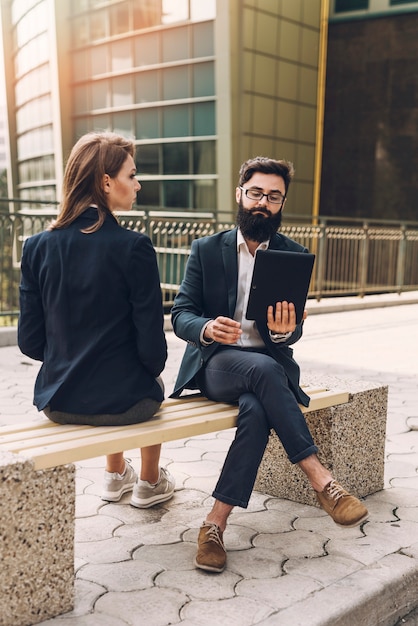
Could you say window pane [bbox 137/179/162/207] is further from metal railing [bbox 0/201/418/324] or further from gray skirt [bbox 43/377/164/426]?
gray skirt [bbox 43/377/164/426]

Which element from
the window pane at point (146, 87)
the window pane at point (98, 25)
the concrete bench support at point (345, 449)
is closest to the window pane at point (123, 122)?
the window pane at point (146, 87)

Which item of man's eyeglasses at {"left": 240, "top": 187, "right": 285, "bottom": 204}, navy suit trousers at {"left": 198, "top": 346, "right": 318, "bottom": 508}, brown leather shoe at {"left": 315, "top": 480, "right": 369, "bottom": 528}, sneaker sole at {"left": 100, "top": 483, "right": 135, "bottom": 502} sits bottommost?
sneaker sole at {"left": 100, "top": 483, "right": 135, "bottom": 502}

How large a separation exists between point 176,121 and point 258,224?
20.8m

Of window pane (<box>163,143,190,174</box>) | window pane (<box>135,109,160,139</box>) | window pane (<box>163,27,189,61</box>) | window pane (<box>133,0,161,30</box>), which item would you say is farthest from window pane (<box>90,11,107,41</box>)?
window pane (<box>163,143,190,174</box>)

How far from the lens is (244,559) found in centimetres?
288

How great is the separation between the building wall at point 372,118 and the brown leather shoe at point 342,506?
20.4 meters

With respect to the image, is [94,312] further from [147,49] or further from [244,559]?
[147,49]

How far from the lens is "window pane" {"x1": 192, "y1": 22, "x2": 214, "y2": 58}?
22156mm

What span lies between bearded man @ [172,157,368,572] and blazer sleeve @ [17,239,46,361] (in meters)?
0.70

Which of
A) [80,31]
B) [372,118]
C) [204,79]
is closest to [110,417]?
[204,79]

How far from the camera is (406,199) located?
22312 millimetres

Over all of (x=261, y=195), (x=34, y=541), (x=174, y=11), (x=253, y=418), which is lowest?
(x=34, y=541)

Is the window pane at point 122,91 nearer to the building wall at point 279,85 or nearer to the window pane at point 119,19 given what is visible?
the window pane at point 119,19

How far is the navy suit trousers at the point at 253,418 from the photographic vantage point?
287 cm
